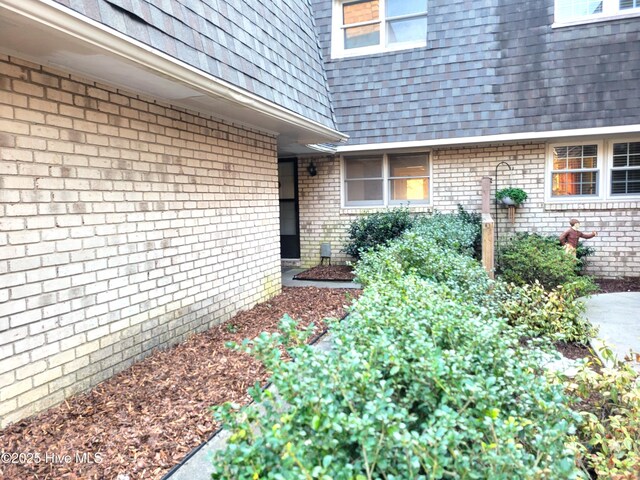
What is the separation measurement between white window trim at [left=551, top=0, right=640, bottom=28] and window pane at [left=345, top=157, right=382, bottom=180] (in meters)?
4.14

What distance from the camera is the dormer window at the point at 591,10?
7.60 m

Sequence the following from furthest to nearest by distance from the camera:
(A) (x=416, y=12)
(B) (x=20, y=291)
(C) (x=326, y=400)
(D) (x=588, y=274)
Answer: (A) (x=416, y=12) → (D) (x=588, y=274) → (B) (x=20, y=291) → (C) (x=326, y=400)

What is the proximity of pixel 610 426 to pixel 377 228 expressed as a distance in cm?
599

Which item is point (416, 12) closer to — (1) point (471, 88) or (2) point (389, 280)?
(1) point (471, 88)

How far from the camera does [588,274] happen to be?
8.04 meters

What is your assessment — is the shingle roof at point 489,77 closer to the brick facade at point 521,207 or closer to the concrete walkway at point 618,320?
the brick facade at point 521,207

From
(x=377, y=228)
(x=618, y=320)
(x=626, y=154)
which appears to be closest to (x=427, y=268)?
(x=618, y=320)

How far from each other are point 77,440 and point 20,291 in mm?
1047

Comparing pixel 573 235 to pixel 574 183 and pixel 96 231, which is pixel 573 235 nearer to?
pixel 574 183

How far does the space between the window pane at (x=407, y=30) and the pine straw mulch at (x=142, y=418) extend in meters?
7.63

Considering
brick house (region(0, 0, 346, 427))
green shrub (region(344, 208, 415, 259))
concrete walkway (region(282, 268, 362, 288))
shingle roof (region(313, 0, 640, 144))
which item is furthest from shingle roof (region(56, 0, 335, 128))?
concrete walkway (region(282, 268, 362, 288))

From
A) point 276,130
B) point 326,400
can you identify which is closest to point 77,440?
point 326,400

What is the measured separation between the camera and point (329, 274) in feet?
27.7

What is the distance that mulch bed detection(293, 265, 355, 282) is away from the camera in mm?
8051
